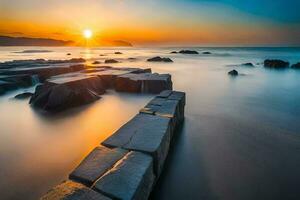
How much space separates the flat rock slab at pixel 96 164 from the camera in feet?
8.27

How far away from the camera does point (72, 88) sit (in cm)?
814

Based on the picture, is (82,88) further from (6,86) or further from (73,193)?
(73,193)

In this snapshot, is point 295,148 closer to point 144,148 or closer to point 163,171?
point 163,171

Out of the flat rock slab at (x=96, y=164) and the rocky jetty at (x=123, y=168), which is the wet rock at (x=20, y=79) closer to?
the rocky jetty at (x=123, y=168)

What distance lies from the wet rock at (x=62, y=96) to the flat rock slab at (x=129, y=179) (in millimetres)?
5122

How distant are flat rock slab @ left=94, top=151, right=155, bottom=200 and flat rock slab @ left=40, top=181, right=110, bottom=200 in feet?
0.27

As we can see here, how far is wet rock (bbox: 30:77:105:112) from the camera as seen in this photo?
7.39m

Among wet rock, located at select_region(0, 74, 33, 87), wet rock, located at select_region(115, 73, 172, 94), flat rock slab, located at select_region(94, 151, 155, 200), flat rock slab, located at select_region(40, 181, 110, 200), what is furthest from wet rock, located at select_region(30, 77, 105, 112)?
flat rock slab, located at select_region(40, 181, 110, 200)

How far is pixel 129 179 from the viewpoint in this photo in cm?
243

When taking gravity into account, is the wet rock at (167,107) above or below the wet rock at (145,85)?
above

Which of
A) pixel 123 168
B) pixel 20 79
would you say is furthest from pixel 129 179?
pixel 20 79

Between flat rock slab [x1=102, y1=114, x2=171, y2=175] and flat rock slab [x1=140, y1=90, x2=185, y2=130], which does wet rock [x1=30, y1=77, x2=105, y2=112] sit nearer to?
flat rock slab [x1=140, y1=90, x2=185, y2=130]

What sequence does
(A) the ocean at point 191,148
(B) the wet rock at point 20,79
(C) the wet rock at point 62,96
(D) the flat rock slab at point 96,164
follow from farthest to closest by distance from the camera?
(B) the wet rock at point 20,79 < (C) the wet rock at point 62,96 < (A) the ocean at point 191,148 < (D) the flat rock slab at point 96,164

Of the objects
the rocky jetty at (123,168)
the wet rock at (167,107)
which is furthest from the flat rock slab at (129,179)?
the wet rock at (167,107)
